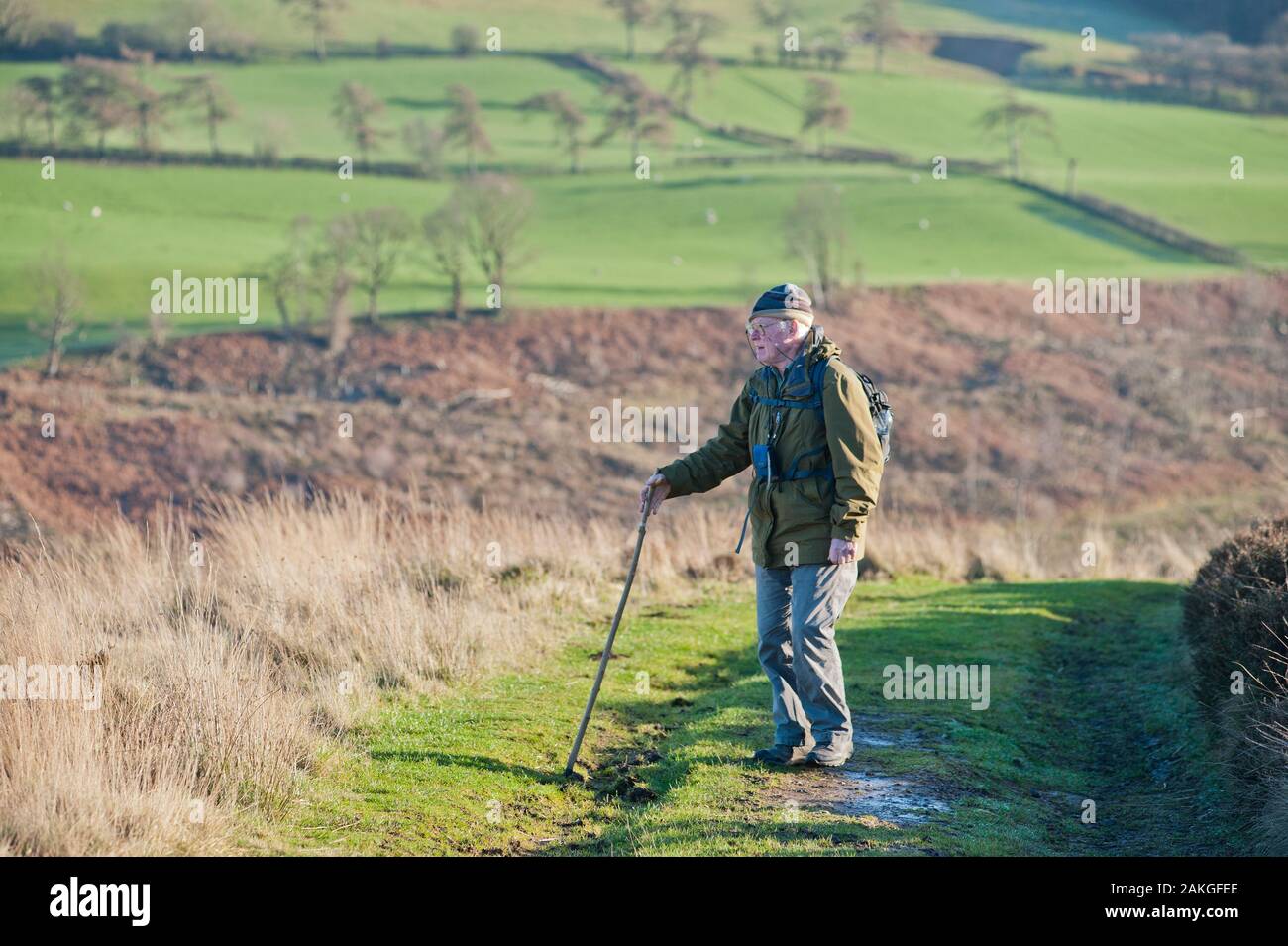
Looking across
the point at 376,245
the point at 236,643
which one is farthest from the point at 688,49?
the point at 236,643

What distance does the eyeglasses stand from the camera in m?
8.38

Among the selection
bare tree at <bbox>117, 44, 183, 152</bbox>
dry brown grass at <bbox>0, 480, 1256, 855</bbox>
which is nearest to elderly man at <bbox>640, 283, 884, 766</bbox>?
dry brown grass at <bbox>0, 480, 1256, 855</bbox>

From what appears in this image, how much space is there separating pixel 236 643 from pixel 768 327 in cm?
462

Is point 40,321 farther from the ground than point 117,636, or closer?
farther from the ground

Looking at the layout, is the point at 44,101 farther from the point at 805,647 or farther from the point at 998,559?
the point at 805,647

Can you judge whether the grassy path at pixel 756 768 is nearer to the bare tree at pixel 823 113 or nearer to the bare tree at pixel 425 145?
the bare tree at pixel 425 145

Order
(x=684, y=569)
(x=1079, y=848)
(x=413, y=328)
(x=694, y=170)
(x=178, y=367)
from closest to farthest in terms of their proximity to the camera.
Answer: (x=1079, y=848) → (x=684, y=569) → (x=178, y=367) → (x=413, y=328) → (x=694, y=170)

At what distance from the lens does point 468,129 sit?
8219 cm

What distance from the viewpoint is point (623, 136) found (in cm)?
9100

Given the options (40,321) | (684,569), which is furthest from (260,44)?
(684,569)

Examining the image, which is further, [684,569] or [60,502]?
[60,502]

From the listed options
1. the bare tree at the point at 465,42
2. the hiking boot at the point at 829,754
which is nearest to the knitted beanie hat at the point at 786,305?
the hiking boot at the point at 829,754

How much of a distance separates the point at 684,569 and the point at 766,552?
28.5 ft

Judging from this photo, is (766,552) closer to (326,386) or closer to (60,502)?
(60,502)
